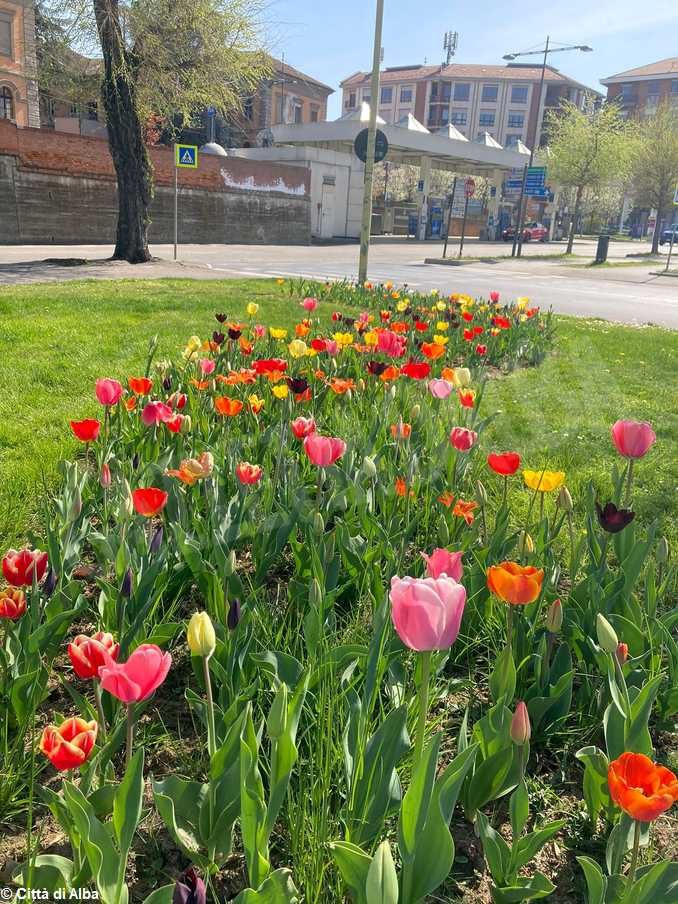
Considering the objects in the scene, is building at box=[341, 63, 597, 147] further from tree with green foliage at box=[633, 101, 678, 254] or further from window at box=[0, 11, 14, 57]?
window at box=[0, 11, 14, 57]

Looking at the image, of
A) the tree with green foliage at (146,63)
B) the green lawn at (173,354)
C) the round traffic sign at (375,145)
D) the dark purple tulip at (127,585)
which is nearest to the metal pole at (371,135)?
the round traffic sign at (375,145)

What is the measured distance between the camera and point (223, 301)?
29.5ft

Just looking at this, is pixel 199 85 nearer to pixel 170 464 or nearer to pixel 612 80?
pixel 170 464

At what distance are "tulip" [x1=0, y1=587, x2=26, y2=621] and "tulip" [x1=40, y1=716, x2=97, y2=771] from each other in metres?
0.45

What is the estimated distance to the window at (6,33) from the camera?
112 feet

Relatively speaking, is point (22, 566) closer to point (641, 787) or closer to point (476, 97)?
point (641, 787)

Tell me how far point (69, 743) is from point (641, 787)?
0.80 meters

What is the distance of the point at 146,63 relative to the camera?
1465 centimetres

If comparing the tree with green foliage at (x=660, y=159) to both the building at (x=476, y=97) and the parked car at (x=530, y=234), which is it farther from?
the building at (x=476, y=97)

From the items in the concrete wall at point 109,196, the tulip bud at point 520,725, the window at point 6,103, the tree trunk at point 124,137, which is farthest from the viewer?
the window at point 6,103

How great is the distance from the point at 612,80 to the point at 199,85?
3257 inches

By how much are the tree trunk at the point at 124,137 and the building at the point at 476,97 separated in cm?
6820

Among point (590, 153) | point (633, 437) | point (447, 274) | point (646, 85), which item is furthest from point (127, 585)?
point (646, 85)

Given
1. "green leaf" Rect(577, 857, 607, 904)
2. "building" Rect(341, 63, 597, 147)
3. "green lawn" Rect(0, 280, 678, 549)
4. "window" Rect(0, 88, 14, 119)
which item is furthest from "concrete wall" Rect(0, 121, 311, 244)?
"building" Rect(341, 63, 597, 147)
